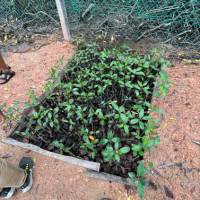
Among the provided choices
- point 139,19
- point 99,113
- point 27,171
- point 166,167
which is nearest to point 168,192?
point 166,167

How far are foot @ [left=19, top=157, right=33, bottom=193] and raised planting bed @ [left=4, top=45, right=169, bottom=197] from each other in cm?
18

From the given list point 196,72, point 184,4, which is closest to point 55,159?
point 196,72

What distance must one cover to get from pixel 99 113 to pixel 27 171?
0.84 meters

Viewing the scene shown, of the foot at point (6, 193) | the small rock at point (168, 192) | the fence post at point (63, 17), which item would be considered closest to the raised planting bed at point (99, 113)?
the small rock at point (168, 192)

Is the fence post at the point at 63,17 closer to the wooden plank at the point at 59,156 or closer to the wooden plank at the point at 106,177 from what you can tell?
the wooden plank at the point at 59,156

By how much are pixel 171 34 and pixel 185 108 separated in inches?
52.5

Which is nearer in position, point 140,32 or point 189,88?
point 189,88

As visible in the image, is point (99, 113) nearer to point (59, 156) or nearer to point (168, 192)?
point (59, 156)

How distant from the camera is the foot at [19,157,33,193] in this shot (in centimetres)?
171

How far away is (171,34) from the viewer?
2951 millimetres

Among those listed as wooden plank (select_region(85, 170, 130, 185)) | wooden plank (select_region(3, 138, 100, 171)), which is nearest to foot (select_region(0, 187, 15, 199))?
wooden plank (select_region(3, 138, 100, 171))

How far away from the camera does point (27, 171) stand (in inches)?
70.8

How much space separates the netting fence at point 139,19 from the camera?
2740mm

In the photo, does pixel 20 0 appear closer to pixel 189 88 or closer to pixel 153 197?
pixel 189 88
